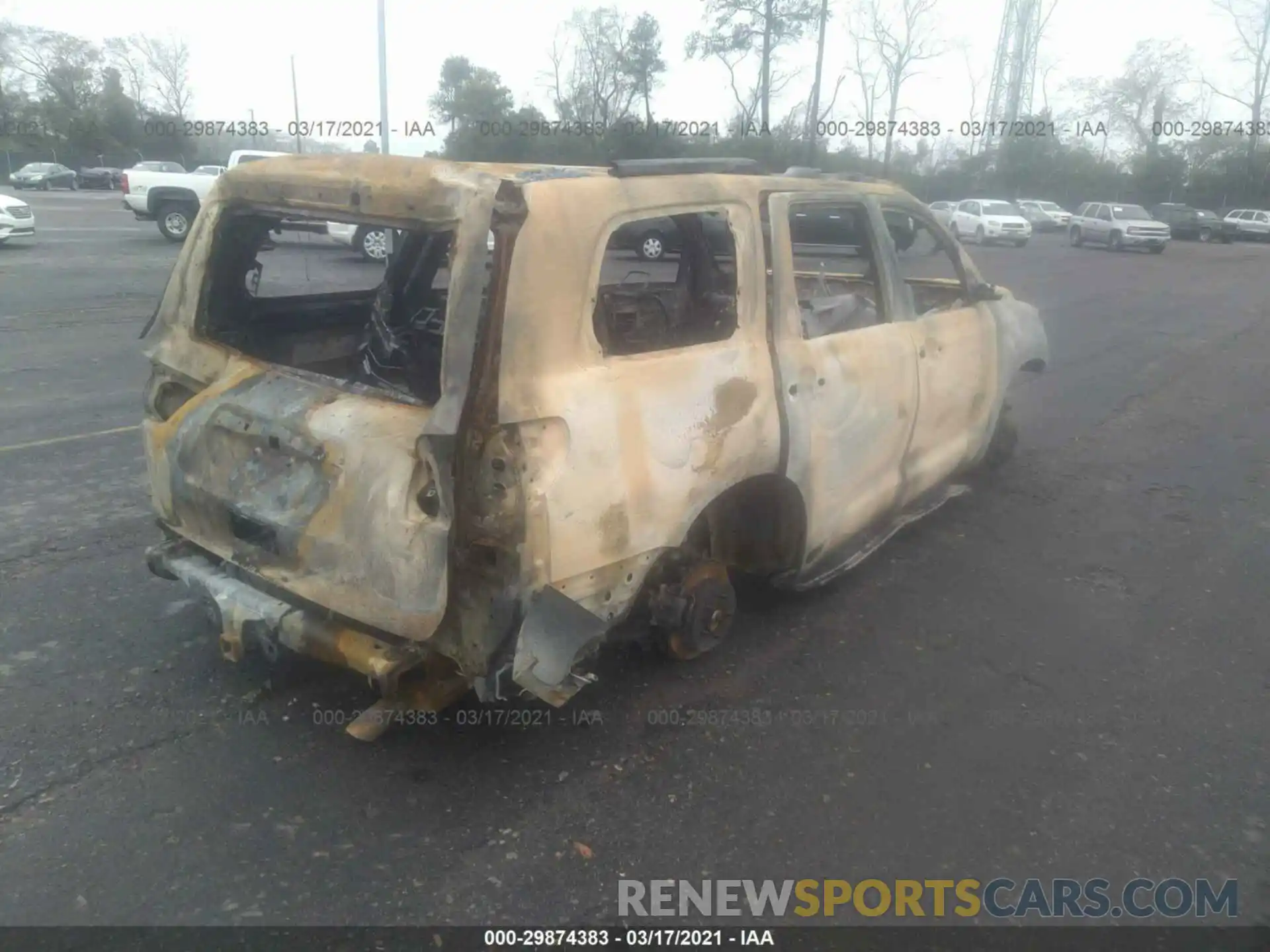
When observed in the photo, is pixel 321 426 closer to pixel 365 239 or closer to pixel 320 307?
pixel 320 307

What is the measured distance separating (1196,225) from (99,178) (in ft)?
161

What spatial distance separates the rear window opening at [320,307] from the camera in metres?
3.74

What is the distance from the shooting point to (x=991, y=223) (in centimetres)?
3192

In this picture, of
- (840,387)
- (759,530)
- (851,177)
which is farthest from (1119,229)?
(759,530)

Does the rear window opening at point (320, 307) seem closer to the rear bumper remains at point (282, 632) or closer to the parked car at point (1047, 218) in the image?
the rear bumper remains at point (282, 632)

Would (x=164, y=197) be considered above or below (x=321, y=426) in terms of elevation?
above

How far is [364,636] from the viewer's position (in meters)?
3.05

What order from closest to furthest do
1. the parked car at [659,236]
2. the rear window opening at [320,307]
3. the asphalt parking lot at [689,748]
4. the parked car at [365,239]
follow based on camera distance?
1. the asphalt parking lot at [689,748]
2. the parked car at [365,239]
3. the parked car at [659,236]
4. the rear window opening at [320,307]

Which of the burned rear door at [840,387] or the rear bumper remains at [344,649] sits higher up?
the burned rear door at [840,387]

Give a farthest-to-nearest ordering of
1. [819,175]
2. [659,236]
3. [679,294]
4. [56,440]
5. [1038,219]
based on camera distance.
Result: 1. [1038,219]
2. [56,440]
3. [679,294]
4. [819,175]
5. [659,236]

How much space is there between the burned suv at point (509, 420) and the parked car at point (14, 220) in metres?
17.7

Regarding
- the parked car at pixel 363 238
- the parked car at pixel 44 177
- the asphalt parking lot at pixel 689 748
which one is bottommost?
the asphalt parking lot at pixel 689 748

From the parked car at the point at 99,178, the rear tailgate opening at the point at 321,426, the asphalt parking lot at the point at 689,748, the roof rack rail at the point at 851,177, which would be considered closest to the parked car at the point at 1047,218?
the asphalt parking lot at the point at 689,748

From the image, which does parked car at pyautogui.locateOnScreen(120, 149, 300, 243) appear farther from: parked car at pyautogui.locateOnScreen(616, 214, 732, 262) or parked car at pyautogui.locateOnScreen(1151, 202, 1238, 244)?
parked car at pyautogui.locateOnScreen(1151, 202, 1238, 244)
